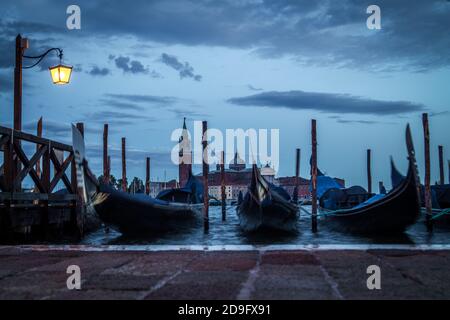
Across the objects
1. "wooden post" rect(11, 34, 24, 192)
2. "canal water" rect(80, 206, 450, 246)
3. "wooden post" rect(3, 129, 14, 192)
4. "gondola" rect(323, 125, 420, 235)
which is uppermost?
"wooden post" rect(11, 34, 24, 192)

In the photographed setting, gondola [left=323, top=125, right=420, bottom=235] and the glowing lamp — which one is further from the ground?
the glowing lamp

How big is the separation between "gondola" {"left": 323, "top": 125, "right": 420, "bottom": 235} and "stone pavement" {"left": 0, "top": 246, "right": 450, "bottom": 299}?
19.5 ft

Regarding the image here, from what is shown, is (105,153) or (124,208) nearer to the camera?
(124,208)

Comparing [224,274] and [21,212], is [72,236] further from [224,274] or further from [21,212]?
[224,274]

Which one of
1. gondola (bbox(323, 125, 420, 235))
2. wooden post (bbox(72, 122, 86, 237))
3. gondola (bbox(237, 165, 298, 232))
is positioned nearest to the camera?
gondola (bbox(323, 125, 420, 235))

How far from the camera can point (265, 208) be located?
10336mm

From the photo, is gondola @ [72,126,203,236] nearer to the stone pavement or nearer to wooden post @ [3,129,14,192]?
wooden post @ [3,129,14,192]

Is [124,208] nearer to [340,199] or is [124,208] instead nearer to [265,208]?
[265,208]

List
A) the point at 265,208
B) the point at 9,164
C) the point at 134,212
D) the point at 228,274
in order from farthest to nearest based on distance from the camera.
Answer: the point at 265,208, the point at 134,212, the point at 9,164, the point at 228,274

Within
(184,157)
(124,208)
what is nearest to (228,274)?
(124,208)

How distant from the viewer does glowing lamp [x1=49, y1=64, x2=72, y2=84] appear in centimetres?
736

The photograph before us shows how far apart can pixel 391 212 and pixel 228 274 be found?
8.07 meters

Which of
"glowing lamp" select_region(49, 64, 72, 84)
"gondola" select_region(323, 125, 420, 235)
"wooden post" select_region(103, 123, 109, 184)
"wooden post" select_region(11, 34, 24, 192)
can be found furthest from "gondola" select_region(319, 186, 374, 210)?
"wooden post" select_region(11, 34, 24, 192)
